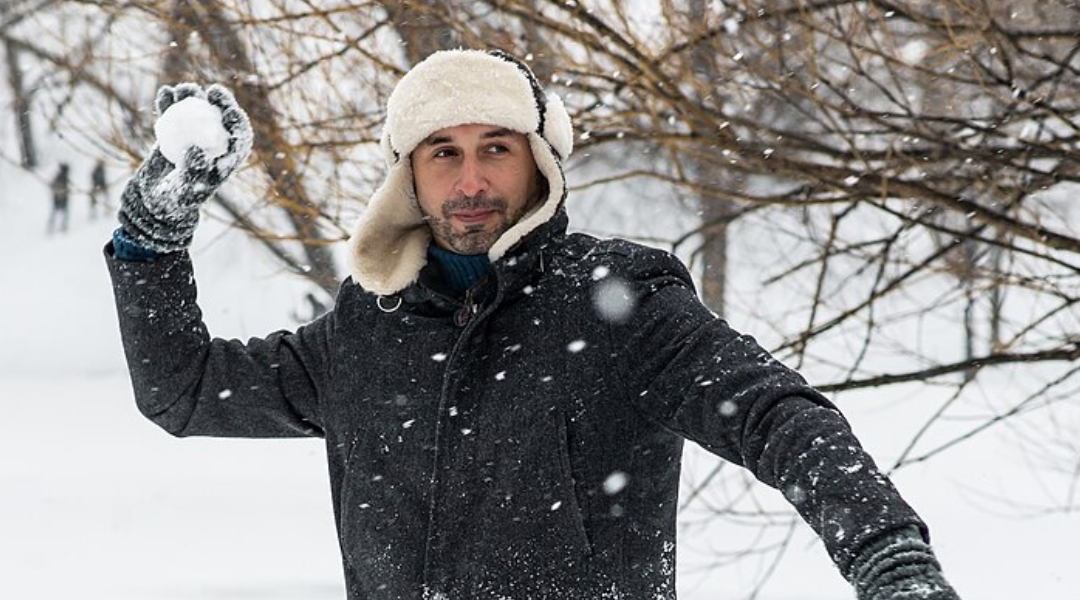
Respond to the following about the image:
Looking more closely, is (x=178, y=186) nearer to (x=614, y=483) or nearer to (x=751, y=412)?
(x=614, y=483)

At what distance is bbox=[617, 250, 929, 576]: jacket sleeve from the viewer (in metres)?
1.58

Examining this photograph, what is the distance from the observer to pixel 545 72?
470 centimetres

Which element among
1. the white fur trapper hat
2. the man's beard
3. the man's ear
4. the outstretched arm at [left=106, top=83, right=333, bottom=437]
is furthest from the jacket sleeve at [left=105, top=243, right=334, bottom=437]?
the man's ear

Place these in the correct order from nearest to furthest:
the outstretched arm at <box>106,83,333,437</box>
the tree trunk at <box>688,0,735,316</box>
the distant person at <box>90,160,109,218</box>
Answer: the outstretched arm at <box>106,83,333,437</box> < the tree trunk at <box>688,0,735,316</box> < the distant person at <box>90,160,109,218</box>

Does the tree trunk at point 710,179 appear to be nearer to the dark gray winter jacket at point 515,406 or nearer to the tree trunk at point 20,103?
the dark gray winter jacket at point 515,406

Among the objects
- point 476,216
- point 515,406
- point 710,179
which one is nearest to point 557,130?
point 476,216

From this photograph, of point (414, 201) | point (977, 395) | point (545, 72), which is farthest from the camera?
point (977, 395)

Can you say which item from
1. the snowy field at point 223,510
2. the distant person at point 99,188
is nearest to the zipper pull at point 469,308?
the distant person at point 99,188

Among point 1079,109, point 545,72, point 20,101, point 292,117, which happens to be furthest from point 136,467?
point 1079,109

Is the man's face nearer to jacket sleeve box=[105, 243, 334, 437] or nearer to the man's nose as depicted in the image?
the man's nose

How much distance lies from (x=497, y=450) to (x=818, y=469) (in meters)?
0.53

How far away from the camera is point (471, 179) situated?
2.12 metres

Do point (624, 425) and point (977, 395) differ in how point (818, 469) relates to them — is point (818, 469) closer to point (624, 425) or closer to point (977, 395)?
point (624, 425)

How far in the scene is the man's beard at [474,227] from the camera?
82.7 inches
